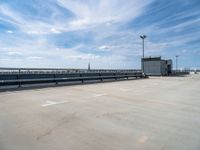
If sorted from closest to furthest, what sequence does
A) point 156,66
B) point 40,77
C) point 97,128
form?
1. point 97,128
2. point 40,77
3. point 156,66

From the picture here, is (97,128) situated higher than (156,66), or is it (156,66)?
(156,66)

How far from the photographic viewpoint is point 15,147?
10.8 ft

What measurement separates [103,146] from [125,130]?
40.0 inches

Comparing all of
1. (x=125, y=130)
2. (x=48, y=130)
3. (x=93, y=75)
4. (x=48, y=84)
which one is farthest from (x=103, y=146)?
(x=93, y=75)

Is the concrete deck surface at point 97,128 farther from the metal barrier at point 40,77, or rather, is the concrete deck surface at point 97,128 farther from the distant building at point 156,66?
the distant building at point 156,66

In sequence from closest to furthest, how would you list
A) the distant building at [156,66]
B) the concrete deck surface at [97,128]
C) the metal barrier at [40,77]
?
the concrete deck surface at [97,128] → the metal barrier at [40,77] → the distant building at [156,66]

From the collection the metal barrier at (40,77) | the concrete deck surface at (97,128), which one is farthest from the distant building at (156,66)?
the concrete deck surface at (97,128)

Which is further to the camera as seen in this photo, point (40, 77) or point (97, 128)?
point (40, 77)

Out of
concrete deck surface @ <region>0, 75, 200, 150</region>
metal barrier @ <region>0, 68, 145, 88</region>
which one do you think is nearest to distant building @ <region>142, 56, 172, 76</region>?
metal barrier @ <region>0, 68, 145, 88</region>

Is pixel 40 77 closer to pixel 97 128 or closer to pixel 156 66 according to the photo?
pixel 97 128

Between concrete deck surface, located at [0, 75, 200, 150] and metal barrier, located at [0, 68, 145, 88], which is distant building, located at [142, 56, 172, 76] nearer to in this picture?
metal barrier, located at [0, 68, 145, 88]

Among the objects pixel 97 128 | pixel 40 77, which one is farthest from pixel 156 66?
pixel 97 128

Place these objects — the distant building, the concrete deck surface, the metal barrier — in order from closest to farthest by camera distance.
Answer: the concrete deck surface < the metal barrier < the distant building

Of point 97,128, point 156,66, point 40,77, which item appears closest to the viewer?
point 97,128
